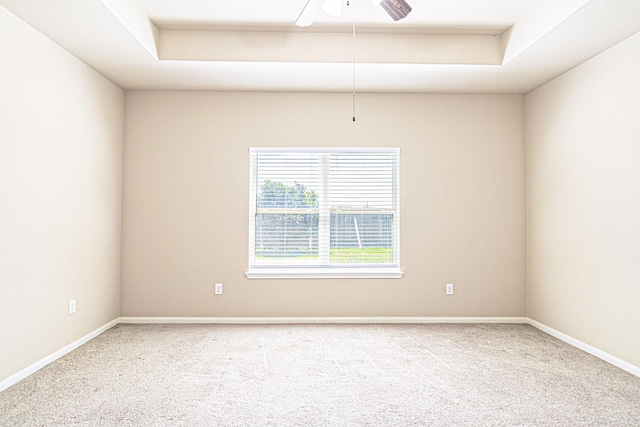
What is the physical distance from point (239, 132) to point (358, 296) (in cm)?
218

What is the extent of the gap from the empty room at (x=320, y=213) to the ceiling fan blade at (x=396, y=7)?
0.10 feet

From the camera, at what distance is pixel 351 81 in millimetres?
4336

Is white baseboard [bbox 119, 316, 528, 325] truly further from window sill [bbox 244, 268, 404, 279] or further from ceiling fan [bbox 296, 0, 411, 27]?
ceiling fan [bbox 296, 0, 411, 27]

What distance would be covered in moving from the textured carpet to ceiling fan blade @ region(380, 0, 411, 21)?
7.68ft

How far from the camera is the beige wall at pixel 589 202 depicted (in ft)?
10.7

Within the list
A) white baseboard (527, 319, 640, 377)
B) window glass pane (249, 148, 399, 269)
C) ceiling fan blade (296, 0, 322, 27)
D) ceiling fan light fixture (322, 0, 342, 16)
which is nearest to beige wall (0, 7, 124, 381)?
window glass pane (249, 148, 399, 269)

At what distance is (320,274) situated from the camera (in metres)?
4.65

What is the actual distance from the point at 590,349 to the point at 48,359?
4.37 meters

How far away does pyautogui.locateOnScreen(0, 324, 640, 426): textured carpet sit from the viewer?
2.45 m

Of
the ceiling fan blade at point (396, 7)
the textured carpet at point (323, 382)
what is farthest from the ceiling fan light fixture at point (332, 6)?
the textured carpet at point (323, 382)

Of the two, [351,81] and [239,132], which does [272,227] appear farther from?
[351,81]

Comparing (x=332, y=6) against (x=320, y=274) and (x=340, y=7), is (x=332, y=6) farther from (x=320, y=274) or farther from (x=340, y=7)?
(x=320, y=274)

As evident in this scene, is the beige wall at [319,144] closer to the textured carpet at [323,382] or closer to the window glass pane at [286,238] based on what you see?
the window glass pane at [286,238]

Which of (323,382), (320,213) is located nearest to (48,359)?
(323,382)
